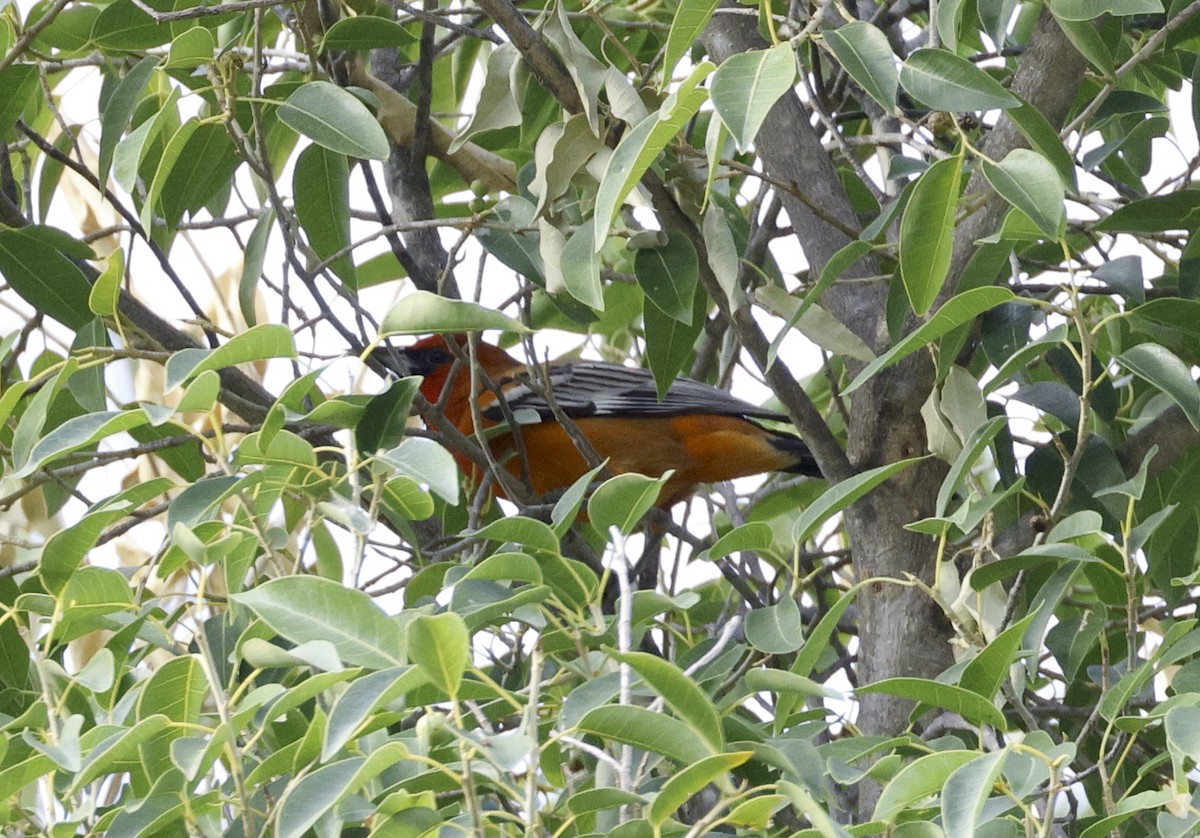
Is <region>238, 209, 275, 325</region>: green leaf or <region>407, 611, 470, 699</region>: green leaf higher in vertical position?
<region>238, 209, 275, 325</region>: green leaf

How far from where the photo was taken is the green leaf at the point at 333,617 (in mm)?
1208

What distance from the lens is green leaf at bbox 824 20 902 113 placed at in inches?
58.0

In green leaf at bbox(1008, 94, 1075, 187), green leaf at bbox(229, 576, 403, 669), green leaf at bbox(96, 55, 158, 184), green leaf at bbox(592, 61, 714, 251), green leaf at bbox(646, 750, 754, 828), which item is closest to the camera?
green leaf at bbox(646, 750, 754, 828)

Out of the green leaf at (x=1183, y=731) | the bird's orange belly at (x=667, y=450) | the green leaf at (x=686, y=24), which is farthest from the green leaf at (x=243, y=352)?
the bird's orange belly at (x=667, y=450)

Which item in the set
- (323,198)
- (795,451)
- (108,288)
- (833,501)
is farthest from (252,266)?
(795,451)

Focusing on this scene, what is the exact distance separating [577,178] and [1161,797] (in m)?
1.21

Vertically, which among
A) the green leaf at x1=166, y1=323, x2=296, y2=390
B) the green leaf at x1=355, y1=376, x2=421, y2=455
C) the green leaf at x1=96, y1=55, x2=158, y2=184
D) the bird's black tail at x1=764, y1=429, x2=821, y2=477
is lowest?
the bird's black tail at x1=764, y1=429, x2=821, y2=477

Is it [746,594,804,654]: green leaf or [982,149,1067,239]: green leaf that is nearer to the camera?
[982,149,1067,239]: green leaf

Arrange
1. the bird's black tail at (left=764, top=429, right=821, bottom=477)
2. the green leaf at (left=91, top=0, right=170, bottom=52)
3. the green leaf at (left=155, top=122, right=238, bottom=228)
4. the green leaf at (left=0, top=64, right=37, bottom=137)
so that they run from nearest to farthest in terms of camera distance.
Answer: the green leaf at (left=91, top=0, right=170, bottom=52)
the green leaf at (left=0, top=64, right=37, bottom=137)
the green leaf at (left=155, top=122, right=238, bottom=228)
the bird's black tail at (left=764, top=429, right=821, bottom=477)

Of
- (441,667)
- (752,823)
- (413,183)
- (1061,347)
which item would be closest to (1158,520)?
(1061,347)

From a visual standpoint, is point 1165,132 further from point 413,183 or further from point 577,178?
point 413,183

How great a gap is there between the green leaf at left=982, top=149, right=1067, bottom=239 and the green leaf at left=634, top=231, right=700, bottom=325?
22.4 inches

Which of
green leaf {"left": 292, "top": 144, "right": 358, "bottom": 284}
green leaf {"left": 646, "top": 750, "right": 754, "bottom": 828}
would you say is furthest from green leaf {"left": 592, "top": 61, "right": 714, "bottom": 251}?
green leaf {"left": 292, "top": 144, "right": 358, "bottom": 284}

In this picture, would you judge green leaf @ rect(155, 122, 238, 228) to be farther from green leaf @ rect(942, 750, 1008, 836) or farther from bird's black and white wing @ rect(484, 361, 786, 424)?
bird's black and white wing @ rect(484, 361, 786, 424)
